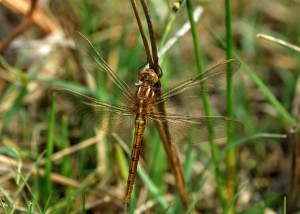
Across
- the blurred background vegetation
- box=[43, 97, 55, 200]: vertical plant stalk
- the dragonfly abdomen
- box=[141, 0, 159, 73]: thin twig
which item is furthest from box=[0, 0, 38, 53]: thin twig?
box=[141, 0, 159, 73]: thin twig

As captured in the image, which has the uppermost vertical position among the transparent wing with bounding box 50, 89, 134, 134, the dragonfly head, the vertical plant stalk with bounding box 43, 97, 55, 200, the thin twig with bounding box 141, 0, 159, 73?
the thin twig with bounding box 141, 0, 159, 73

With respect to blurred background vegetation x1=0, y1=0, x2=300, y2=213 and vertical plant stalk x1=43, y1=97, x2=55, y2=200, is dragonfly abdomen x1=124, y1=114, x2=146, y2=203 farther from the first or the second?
vertical plant stalk x1=43, y1=97, x2=55, y2=200

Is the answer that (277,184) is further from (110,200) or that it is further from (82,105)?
(82,105)

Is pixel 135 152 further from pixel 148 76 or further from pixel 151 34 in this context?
pixel 151 34

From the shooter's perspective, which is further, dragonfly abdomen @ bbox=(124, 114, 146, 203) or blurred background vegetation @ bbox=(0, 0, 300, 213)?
blurred background vegetation @ bbox=(0, 0, 300, 213)

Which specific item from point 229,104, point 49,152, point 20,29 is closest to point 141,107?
point 229,104

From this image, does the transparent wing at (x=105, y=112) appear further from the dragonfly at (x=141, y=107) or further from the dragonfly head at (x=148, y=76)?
the dragonfly head at (x=148, y=76)
